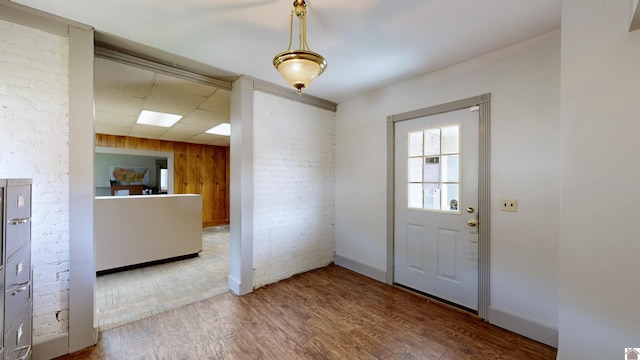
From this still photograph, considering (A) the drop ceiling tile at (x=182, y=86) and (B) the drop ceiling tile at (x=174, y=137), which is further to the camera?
(B) the drop ceiling tile at (x=174, y=137)

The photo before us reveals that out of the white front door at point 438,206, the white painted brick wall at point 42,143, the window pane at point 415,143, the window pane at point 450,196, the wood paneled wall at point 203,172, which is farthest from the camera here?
the wood paneled wall at point 203,172

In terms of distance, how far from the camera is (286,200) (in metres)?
3.50

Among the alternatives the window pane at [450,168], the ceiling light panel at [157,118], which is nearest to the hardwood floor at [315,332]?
the window pane at [450,168]

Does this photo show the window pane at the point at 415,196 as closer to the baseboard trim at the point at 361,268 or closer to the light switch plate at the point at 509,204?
the light switch plate at the point at 509,204

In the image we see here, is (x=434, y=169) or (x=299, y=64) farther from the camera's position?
(x=434, y=169)

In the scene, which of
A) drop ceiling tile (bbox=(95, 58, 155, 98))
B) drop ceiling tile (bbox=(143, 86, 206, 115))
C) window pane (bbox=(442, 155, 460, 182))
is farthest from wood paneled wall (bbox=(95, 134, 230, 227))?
window pane (bbox=(442, 155, 460, 182))

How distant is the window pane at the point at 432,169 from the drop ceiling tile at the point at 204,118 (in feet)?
11.3

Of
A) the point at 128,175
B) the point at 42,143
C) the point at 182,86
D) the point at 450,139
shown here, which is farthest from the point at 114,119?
the point at 450,139

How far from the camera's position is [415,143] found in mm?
3053

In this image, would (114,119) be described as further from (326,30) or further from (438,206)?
(438,206)

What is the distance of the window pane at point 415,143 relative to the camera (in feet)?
9.87

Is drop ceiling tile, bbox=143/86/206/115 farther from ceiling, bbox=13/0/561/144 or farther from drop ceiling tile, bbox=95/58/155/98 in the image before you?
ceiling, bbox=13/0/561/144

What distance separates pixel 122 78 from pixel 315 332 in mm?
3437

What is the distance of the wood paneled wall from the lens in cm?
679
